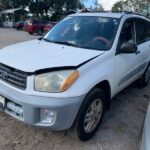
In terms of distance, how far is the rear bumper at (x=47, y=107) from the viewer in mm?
2828

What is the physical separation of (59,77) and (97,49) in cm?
105

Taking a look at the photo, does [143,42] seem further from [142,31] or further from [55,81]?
[55,81]

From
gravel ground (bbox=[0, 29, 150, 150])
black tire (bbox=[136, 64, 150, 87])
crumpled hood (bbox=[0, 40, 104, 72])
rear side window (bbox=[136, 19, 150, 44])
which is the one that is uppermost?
rear side window (bbox=[136, 19, 150, 44])

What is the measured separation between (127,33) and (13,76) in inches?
92.2

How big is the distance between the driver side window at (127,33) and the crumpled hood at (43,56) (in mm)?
763

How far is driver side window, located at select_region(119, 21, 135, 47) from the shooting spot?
13.7ft

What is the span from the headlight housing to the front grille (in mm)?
173

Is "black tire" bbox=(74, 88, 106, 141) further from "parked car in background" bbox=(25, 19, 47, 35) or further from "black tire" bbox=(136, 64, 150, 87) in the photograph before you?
"parked car in background" bbox=(25, 19, 47, 35)

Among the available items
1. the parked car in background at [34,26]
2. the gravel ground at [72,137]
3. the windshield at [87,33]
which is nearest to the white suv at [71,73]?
the windshield at [87,33]

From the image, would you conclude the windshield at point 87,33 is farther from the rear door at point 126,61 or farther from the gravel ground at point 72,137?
the gravel ground at point 72,137

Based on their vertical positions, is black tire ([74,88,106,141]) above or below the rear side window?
below

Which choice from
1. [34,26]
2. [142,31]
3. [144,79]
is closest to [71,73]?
[142,31]

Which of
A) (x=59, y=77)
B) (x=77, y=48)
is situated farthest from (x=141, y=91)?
(x=59, y=77)

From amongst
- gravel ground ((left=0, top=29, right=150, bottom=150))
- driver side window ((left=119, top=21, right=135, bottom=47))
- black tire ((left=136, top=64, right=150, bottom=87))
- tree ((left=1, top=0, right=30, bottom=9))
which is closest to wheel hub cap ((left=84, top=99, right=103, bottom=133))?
gravel ground ((left=0, top=29, right=150, bottom=150))
